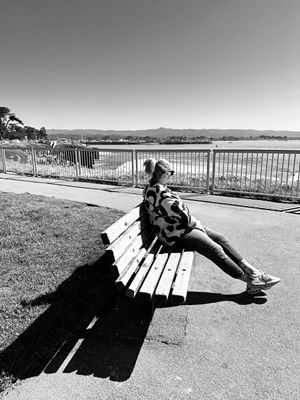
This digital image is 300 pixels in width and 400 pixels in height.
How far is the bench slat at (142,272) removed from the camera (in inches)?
90.4

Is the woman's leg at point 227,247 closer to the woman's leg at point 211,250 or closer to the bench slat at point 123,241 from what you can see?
the woman's leg at point 211,250

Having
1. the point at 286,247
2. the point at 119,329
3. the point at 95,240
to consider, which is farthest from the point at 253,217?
the point at 119,329

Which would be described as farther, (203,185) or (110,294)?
(203,185)

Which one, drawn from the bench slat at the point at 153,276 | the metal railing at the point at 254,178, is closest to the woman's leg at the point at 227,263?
the bench slat at the point at 153,276

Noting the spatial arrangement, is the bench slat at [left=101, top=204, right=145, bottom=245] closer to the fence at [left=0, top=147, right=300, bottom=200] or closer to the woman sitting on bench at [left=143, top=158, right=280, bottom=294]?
the woman sitting on bench at [left=143, top=158, right=280, bottom=294]

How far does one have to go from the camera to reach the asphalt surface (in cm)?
197

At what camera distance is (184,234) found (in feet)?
10.4

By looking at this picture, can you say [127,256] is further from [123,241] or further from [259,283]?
[259,283]

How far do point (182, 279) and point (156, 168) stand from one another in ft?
4.37

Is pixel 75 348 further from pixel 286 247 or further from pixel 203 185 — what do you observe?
pixel 203 185

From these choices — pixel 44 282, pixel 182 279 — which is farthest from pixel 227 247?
pixel 44 282

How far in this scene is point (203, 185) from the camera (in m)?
8.73

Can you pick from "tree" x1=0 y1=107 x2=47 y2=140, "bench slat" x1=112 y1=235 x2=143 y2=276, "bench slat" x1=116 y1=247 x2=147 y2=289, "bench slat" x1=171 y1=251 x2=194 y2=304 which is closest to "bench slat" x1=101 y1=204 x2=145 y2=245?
"bench slat" x1=112 y1=235 x2=143 y2=276

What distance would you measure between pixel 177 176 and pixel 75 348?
7540 mm
